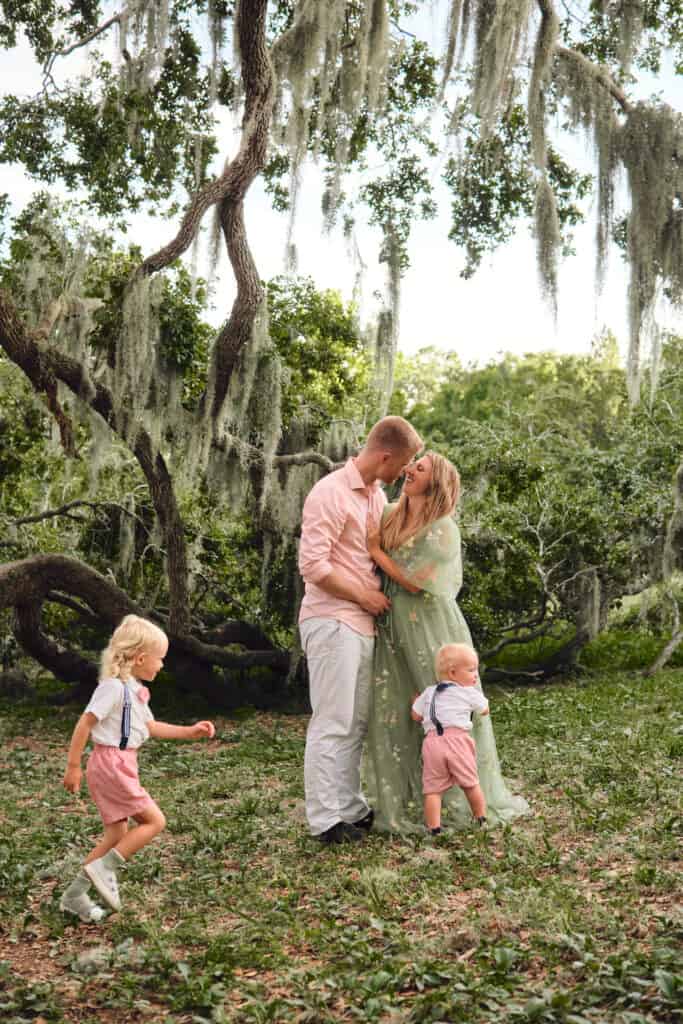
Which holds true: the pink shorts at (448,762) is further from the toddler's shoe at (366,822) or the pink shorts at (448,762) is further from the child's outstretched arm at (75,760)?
the child's outstretched arm at (75,760)

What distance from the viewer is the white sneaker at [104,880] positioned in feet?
13.5

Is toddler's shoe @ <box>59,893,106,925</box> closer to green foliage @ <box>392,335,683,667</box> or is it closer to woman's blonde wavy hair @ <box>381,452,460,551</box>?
woman's blonde wavy hair @ <box>381,452,460,551</box>

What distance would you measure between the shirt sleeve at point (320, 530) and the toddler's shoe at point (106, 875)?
1.61 m

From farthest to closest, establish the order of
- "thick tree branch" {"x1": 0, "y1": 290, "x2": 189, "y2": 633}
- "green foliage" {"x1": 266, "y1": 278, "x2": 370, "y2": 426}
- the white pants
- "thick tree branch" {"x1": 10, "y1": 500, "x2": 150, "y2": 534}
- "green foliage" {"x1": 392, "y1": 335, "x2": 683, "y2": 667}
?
"green foliage" {"x1": 392, "y1": 335, "x2": 683, "y2": 667} < "green foliage" {"x1": 266, "y1": 278, "x2": 370, "y2": 426} < "thick tree branch" {"x1": 10, "y1": 500, "x2": 150, "y2": 534} < "thick tree branch" {"x1": 0, "y1": 290, "x2": 189, "y2": 633} < the white pants

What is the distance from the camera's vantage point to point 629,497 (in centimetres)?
1381

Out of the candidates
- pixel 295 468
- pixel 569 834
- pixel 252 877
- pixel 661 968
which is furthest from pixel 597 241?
pixel 661 968

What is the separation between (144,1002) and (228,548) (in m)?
10.1

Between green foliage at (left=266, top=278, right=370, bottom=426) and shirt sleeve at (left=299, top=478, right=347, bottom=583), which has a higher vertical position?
green foliage at (left=266, top=278, right=370, bottom=426)

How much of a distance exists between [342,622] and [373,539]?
1.56 ft

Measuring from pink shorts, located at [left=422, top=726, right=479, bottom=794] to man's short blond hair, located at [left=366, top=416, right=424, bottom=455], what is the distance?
55.5 inches

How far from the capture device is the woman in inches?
209

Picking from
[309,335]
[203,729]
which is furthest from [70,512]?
[203,729]

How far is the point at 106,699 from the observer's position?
14.1ft

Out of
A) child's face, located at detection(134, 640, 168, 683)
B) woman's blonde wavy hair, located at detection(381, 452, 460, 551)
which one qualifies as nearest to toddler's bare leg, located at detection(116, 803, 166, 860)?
child's face, located at detection(134, 640, 168, 683)
